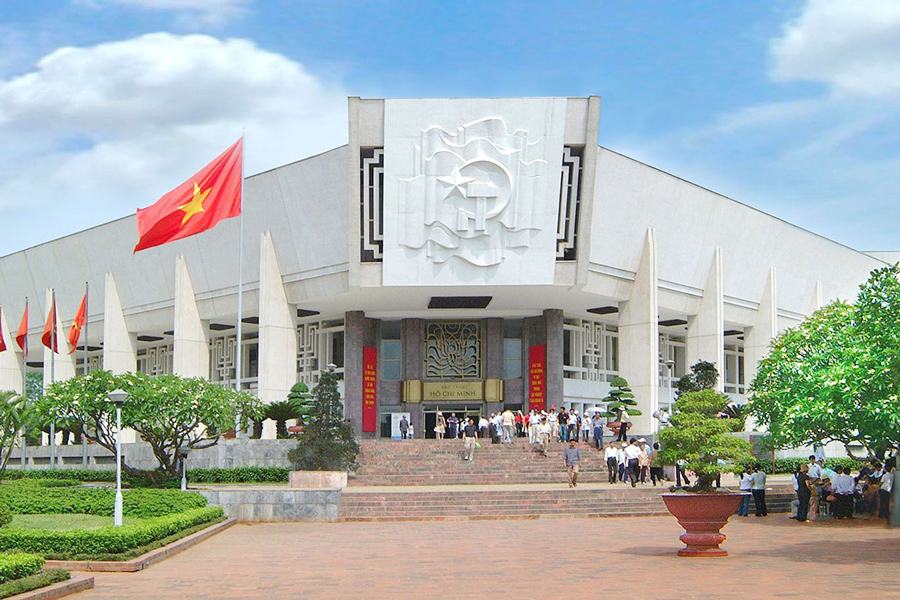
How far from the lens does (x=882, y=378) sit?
16812 mm

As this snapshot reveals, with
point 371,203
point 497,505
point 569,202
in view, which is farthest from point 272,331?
point 497,505

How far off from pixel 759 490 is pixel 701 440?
8369 mm

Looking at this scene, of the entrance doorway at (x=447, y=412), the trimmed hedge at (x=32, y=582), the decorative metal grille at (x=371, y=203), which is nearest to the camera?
the trimmed hedge at (x=32, y=582)

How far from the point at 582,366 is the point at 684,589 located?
1262 inches

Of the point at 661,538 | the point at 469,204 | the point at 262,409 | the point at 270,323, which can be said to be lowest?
the point at 661,538

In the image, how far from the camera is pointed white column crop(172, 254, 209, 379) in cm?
4259

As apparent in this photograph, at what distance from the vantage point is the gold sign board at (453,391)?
42375 millimetres

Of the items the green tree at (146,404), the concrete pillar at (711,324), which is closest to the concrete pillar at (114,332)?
the green tree at (146,404)

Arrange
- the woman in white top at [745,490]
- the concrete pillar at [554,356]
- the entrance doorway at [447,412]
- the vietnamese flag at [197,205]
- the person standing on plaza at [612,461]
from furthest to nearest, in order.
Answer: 1. the entrance doorway at [447,412]
2. the concrete pillar at [554,356]
3. the vietnamese flag at [197,205]
4. the person standing on plaza at [612,461]
5. the woman in white top at [745,490]

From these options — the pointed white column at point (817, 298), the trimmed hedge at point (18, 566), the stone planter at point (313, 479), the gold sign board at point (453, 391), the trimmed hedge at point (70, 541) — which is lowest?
the stone planter at point (313, 479)

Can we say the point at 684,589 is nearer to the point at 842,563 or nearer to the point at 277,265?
the point at 842,563

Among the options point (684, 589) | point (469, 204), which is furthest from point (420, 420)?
point (684, 589)

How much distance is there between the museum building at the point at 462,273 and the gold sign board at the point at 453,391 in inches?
3.1

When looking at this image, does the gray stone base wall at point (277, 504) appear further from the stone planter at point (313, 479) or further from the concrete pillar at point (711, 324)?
the concrete pillar at point (711, 324)
